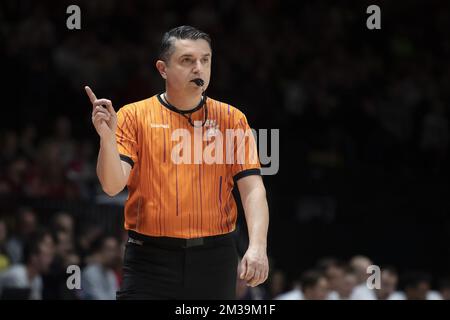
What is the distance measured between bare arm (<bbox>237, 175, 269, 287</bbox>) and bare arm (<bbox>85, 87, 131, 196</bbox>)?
0.70m

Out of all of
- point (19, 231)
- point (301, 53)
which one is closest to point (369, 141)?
point (301, 53)

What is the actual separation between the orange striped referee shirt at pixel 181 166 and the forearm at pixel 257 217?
0.13 metres

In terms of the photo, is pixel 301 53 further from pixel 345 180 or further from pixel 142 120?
pixel 142 120

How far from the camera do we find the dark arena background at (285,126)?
11.2 m

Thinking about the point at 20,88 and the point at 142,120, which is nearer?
the point at 142,120

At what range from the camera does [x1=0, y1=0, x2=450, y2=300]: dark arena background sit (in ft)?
36.8

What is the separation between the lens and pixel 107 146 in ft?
16.0

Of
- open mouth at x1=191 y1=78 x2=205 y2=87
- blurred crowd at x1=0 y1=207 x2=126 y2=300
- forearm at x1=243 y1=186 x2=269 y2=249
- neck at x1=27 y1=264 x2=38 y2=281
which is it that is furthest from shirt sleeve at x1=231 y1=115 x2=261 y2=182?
neck at x1=27 y1=264 x2=38 y2=281

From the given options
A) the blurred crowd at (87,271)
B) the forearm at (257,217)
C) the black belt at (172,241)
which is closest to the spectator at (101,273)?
the blurred crowd at (87,271)

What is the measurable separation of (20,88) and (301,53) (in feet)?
15.2

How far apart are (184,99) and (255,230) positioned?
810 mm

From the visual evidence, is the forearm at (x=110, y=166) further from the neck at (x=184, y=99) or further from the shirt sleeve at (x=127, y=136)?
the neck at (x=184, y=99)
